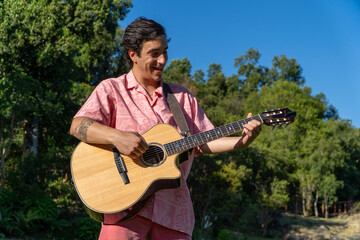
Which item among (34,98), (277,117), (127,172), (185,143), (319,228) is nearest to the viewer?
(127,172)

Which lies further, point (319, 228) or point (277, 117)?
point (319, 228)

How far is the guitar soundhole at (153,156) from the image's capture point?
2438mm

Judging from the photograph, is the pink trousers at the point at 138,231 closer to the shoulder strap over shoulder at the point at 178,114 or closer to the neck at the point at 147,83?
the shoulder strap over shoulder at the point at 178,114

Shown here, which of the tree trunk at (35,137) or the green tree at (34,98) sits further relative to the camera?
the tree trunk at (35,137)

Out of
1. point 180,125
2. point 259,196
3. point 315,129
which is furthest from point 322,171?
point 180,125

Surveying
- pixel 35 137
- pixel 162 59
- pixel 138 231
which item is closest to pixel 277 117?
pixel 162 59

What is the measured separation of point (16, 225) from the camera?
13188 mm

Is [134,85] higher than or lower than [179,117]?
higher

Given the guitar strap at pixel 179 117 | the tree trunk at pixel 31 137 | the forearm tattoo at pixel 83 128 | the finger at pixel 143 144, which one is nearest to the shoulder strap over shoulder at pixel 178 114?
the guitar strap at pixel 179 117

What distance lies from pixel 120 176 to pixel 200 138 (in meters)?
0.61

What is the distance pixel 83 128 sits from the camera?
2352mm

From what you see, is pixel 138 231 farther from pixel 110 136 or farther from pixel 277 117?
pixel 277 117

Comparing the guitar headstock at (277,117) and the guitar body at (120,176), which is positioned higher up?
the guitar headstock at (277,117)

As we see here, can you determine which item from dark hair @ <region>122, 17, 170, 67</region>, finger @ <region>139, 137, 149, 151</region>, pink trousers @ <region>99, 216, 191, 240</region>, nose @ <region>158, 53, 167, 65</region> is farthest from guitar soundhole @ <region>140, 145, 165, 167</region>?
dark hair @ <region>122, 17, 170, 67</region>
